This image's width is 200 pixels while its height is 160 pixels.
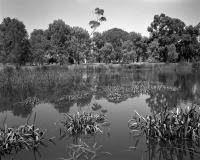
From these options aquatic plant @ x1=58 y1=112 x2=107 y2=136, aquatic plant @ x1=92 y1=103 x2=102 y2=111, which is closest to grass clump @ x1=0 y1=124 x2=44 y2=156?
aquatic plant @ x1=58 y1=112 x2=107 y2=136

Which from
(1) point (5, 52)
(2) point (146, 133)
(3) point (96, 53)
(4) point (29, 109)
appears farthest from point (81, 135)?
(3) point (96, 53)

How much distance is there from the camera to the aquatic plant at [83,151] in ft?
20.9

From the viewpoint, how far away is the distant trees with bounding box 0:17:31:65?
3409 centimetres

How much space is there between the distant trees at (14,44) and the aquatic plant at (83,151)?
3078 cm

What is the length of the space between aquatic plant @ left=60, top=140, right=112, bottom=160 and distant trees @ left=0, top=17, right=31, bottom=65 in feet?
101

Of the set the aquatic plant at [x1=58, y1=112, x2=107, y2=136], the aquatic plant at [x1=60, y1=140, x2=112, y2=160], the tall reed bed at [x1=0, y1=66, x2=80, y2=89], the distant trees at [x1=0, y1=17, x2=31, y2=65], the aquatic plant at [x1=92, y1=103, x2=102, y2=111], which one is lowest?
the aquatic plant at [x1=60, y1=140, x2=112, y2=160]

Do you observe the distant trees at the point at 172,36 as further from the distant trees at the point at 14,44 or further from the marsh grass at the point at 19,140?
the marsh grass at the point at 19,140

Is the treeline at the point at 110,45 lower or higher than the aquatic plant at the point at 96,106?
higher

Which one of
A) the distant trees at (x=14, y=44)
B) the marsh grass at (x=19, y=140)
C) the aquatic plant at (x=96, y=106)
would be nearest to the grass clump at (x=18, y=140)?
the marsh grass at (x=19, y=140)

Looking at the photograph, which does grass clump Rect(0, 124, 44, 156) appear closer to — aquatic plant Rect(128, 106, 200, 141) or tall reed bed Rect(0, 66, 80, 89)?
aquatic plant Rect(128, 106, 200, 141)

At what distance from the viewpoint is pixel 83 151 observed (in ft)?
21.8

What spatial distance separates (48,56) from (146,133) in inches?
2020

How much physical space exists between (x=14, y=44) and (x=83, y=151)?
32.9m

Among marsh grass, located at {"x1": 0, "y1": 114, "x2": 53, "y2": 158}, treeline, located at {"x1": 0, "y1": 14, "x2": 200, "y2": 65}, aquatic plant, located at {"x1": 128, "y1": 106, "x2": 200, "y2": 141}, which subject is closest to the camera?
marsh grass, located at {"x1": 0, "y1": 114, "x2": 53, "y2": 158}
